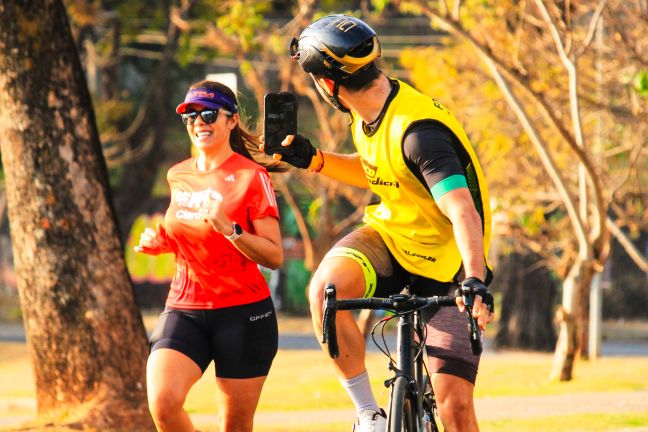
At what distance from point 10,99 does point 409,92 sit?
4.82 metres

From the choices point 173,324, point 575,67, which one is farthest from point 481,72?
point 173,324

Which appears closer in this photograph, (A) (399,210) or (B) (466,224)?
(B) (466,224)

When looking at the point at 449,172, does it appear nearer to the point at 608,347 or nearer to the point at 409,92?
the point at 409,92

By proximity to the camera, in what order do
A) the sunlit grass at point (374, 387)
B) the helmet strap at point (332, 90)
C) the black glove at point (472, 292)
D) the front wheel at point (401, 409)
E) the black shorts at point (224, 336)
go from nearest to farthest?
1. the black glove at point (472, 292)
2. the front wheel at point (401, 409)
3. the helmet strap at point (332, 90)
4. the black shorts at point (224, 336)
5. the sunlit grass at point (374, 387)

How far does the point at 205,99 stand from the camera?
6480mm

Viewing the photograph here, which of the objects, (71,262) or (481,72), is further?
(481,72)

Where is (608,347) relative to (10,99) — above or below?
below

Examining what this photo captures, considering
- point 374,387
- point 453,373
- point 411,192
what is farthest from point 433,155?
point 374,387

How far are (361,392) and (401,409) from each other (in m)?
0.64

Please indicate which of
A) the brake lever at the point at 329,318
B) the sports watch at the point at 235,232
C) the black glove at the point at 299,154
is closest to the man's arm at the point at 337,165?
the black glove at the point at 299,154

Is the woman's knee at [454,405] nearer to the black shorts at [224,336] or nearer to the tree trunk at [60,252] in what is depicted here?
the black shorts at [224,336]

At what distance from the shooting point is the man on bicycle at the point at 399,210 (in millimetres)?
5391

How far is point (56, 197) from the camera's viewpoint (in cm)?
975

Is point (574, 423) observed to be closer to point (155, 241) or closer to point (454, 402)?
point (155, 241)
